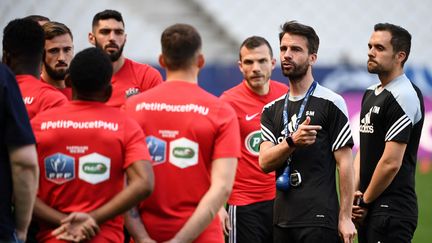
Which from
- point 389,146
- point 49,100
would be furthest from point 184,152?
point 389,146

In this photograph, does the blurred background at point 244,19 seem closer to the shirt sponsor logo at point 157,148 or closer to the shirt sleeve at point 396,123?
the shirt sleeve at point 396,123

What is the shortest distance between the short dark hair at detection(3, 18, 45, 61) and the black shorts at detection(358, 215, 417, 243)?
3037 millimetres

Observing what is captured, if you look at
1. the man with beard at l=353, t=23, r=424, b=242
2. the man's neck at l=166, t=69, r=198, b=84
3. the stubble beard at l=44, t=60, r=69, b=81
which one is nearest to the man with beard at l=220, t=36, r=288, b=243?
the man with beard at l=353, t=23, r=424, b=242

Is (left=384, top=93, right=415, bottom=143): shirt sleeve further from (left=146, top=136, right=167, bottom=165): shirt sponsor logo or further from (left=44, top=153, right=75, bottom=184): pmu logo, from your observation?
(left=44, top=153, right=75, bottom=184): pmu logo

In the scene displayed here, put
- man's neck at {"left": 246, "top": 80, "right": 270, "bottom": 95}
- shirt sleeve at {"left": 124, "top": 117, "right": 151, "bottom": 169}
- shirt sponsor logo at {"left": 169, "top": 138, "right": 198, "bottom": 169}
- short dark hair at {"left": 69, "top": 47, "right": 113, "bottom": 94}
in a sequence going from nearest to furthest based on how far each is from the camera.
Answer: shirt sleeve at {"left": 124, "top": 117, "right": 151, "bottom": 169}
short dark hair at {"left": 69, "top": 47, "right": 113, "bottom": 94}
shirt sponsor logo at {"left": 169, "top": 138, "right": 198, "bottom": 169}
man's neck at {"left": 246, "top": 80, "right": 270, "bottom": 95}

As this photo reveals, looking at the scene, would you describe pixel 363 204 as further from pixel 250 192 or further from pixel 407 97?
pixel 250 192

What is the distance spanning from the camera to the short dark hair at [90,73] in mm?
5199

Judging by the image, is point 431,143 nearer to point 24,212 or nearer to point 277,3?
point 277,3

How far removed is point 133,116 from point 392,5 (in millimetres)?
18409

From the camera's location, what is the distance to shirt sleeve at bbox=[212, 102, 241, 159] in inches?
208

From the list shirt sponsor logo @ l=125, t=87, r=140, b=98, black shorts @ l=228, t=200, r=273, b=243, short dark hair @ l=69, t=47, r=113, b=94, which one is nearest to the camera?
short dark hair @ l=69, t=47, r=113, b=94

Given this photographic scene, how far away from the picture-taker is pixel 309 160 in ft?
Answer: 22.4

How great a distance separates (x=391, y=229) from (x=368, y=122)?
0.87 metres

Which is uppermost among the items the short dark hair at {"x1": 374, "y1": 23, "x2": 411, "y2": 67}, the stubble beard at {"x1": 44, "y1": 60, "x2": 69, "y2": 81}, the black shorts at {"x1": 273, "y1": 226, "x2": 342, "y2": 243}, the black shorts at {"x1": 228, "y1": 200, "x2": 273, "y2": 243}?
the short dark hair at {"x1": 374, "y1": 23, "x2": 411, "y2": 67}
